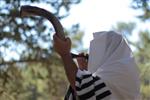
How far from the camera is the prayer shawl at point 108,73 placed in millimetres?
2555

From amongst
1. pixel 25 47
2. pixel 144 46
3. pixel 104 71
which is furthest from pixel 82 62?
pixel 144 46

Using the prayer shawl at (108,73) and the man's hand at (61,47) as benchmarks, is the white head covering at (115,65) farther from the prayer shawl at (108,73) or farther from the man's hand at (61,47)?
the man's hand at (61,47)

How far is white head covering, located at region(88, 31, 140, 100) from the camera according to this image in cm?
265

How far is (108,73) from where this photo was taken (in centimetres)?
265

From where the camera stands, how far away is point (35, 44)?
11922 millimetres

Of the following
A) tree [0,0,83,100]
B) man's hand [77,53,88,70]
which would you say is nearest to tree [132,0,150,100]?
tree [0,0,83,100]

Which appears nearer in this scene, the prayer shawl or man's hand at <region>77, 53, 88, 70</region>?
the prayer shawl

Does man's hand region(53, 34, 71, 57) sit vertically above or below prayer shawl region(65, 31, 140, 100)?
above

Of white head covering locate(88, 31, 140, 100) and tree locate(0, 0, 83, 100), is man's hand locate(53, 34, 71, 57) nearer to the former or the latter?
white head covering locate(88, 31, 140, 100)

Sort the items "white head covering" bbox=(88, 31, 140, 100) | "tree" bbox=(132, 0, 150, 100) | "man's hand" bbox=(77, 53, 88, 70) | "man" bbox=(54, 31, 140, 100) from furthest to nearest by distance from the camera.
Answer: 1. "tree" bbox=(132, 0, 150, 100)
2. "man's hand" bbox=(77, 53, 88, 70)
3. "white head covering" bbox=(88, 31, 140, 100)
4. "man" bbox=(54, 31, 140, 100)

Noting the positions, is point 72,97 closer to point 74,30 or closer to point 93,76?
point 93,76

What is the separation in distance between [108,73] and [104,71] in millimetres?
27

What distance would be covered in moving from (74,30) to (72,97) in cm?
1110

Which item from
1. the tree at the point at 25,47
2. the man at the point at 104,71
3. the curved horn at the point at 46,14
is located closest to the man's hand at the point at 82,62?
the man at the point at 104,71
